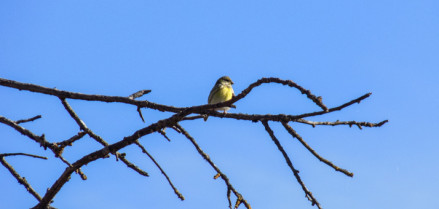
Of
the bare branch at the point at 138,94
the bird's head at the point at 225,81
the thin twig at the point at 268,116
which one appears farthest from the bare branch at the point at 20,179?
the bird's head at the point at 225,81

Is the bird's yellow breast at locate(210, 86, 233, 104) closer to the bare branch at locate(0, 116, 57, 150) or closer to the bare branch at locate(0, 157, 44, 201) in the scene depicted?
the bare branch at locate(0, 157, 44, 201)

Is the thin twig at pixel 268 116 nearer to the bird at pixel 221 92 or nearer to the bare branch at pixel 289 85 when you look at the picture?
the bare branch at pixel 289 85

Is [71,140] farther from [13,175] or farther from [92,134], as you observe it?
[13,175]

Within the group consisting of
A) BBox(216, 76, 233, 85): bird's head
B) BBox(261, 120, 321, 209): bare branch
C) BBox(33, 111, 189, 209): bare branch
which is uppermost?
BBox(216, 76, 233, 85): bird's head

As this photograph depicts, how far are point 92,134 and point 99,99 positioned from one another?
21cm

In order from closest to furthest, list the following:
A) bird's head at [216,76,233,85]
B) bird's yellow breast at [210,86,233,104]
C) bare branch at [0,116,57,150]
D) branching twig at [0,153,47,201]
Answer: bare branch at [0,116,57,150]
branching twig at [0,153,47,201]
bird's yellow breast at [210,86,233,104]
bird's head at [216,76,233,85]

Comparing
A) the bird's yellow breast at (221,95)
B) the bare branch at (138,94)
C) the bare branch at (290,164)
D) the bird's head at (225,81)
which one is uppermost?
the bird's head at (225,81)

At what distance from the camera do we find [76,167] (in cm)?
304

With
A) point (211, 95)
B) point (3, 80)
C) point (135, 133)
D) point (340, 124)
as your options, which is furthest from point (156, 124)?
point (211, 95)

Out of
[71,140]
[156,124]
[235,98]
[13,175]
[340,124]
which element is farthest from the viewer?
[13,175]

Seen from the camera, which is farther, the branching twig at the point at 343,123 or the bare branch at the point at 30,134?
the bare branch at the point at 30,134

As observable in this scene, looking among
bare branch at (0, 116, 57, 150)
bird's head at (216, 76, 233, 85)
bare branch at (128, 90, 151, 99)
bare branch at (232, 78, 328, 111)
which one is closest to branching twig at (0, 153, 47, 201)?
bare branch at (0, 116, 57, 150)

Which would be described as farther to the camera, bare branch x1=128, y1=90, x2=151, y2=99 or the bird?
the bird

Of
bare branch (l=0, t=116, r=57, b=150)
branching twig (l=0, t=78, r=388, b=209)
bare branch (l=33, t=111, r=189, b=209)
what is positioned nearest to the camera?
branching twig (l=0, t=78, r=388, b=209)
